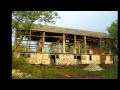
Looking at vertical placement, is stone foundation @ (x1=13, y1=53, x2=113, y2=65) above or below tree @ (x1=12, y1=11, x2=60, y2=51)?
below

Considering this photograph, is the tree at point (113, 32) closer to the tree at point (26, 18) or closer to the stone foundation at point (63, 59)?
the stone foundation at point (63, 59)

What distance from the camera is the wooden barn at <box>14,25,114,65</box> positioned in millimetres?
21797

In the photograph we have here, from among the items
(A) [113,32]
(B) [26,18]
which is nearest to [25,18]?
(B) [26,18]

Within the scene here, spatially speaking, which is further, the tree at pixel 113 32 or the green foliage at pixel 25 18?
the tree at pixel 113 32

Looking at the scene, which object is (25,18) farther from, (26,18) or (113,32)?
(113,32)

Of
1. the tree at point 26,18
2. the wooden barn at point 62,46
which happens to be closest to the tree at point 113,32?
the wooden barn at point 62,46

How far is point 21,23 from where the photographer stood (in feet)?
66.7

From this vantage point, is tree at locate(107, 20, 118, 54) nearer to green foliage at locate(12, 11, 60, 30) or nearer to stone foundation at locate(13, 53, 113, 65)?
stone foundation at locate(13, 53, 113, 65)

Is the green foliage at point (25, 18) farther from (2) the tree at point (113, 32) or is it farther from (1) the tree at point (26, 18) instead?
(2) the tree at point (113, 32)

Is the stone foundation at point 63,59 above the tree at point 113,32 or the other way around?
the other way around

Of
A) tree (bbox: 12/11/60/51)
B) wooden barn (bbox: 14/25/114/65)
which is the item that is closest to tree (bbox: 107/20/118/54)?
wooden barn (bbox: 14/25/114/65)

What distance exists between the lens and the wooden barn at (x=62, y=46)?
21797 millimetres
